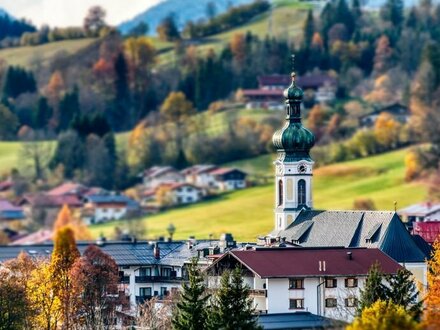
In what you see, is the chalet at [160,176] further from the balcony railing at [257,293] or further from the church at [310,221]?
the balcony railing at [257,293]

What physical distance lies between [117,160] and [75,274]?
331 feet

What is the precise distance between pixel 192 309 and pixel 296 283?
11.5 meters

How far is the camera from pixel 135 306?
92.1 m

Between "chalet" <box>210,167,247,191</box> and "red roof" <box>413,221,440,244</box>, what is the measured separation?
60254 millimetres

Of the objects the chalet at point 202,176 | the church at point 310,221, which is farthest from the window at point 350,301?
the chalet at point 202,176

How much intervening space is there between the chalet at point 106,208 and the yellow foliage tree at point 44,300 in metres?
77.3

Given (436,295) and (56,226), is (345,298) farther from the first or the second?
(56,226)

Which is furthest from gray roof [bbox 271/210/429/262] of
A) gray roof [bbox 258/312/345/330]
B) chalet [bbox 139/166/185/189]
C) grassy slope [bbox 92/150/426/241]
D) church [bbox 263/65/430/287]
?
chalet [bbox 139/166/185/189]

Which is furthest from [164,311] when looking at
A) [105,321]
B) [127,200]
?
[127,200]

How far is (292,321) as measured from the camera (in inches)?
3086

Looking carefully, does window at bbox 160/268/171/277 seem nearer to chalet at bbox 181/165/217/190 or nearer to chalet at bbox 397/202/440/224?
chalet at bbox 397/202/440/224

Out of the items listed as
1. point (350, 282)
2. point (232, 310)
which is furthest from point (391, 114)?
point (232, 310)

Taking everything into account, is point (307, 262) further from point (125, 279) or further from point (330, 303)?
point (125, 279)

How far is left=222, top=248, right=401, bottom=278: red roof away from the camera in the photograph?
8338 centimetres
